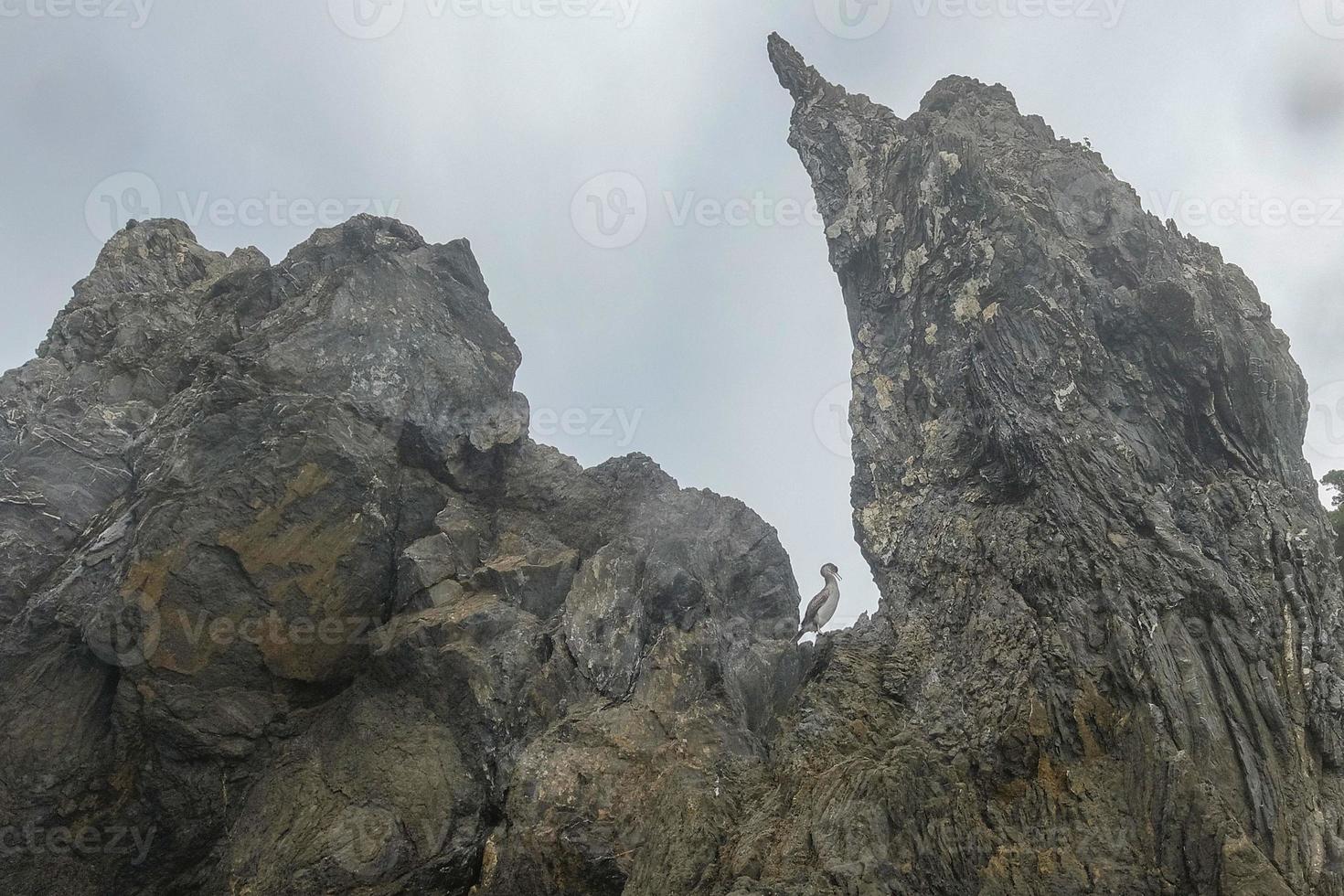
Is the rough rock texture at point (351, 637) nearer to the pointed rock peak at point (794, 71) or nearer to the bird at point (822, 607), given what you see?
the bird at point (822, 607)

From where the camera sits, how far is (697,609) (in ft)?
67.7

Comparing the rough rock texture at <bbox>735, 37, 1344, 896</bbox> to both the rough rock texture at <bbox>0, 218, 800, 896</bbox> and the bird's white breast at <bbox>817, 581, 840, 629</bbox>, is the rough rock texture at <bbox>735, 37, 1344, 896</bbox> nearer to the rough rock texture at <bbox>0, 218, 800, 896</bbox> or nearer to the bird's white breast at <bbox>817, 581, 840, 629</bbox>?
the bird's white breast at <bbox>817, 581, 840, 629</bbox>

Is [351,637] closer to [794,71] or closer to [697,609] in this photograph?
[697,609]

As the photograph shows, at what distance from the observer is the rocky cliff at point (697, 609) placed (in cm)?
1298

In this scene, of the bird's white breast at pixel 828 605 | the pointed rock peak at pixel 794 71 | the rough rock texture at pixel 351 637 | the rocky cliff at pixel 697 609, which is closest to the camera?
the rocky cliff at pixel 697 609

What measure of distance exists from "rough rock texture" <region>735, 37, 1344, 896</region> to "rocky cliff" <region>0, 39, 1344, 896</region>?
8cm

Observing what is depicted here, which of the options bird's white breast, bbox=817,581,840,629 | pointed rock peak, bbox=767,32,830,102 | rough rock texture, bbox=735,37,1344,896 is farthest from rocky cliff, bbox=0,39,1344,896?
pointed rock peak, bbox=767,32,830,102

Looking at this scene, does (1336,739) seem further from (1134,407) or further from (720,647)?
(720,647)

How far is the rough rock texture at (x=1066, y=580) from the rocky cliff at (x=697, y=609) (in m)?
0.08

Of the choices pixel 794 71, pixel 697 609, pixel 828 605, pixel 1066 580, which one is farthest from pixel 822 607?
pixel 794 71

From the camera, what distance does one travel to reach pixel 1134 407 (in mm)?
17812

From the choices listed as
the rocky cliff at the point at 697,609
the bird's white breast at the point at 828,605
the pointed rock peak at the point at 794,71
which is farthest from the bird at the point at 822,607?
the pointed rock peak at the point at 794,71

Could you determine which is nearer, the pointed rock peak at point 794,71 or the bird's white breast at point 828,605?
the bird's white breast at point 828,605

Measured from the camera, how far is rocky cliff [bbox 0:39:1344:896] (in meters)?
13.0
